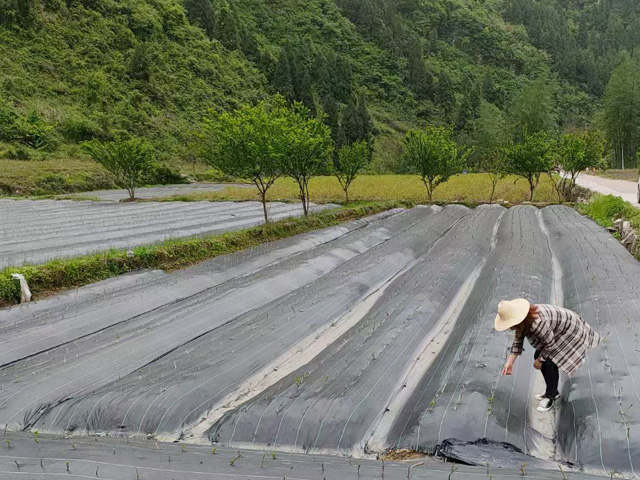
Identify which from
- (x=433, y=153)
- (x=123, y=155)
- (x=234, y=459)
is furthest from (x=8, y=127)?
(x=234, y=459)

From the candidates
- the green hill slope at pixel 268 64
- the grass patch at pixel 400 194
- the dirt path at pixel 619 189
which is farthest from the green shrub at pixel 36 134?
the dirt path at pixel 619 189

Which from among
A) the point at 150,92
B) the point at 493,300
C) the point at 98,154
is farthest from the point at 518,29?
the point at 493,300

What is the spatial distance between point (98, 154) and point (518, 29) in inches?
4155

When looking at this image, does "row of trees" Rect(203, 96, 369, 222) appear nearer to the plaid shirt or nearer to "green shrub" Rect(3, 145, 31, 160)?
the plaid shirt

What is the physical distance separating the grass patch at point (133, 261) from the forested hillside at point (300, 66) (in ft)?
31.9

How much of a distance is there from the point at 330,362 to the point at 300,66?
5846 centimetres

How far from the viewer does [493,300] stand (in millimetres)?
6902

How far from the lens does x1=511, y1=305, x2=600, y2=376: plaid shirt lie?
358cm

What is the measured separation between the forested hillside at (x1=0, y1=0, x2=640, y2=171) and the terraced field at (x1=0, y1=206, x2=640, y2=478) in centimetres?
1411

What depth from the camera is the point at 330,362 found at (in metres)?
5.02

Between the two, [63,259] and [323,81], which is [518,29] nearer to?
[323,81]

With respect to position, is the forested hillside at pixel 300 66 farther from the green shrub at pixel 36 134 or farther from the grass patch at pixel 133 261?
the grass patch at pixel 133 261

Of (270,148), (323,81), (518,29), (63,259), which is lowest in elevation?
(63,259)

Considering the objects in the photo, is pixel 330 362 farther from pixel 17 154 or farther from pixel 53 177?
pixel 17 154
